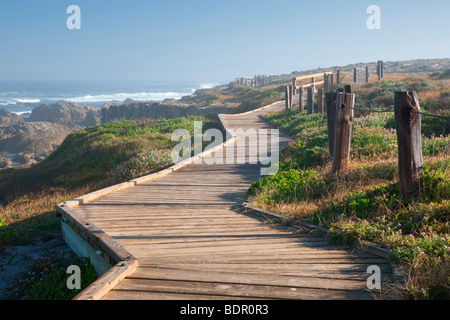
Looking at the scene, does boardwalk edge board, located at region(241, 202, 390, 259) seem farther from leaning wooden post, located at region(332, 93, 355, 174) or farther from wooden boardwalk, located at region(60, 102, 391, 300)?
leaning wooden post, located at region(332, 93, 355, 174)

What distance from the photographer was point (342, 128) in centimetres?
705

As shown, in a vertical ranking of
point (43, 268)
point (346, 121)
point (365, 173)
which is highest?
point (346, 121)

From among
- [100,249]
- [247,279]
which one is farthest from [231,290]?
[100,249]

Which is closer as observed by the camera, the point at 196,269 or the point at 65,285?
the point at 196,269

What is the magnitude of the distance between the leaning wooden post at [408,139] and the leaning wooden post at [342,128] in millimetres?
1873

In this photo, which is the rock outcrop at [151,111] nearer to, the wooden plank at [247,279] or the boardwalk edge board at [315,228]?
the boardwalk edge board at [315,228]

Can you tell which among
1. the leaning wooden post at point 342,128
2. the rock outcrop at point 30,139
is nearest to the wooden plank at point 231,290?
the leaning wooden post at point 342,128

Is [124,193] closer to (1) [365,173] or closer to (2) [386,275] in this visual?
(1) [365,173]

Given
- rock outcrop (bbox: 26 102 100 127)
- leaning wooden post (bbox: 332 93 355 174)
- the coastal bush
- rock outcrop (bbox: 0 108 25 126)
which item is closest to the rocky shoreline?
rock outcrop (bbox: 26 102 100 127)

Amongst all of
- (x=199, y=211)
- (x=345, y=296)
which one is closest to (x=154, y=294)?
(x=345, y=296)

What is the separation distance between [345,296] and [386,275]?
2.04ft

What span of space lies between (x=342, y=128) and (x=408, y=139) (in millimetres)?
2035

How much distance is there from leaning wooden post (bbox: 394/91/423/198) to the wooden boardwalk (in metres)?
1.36
